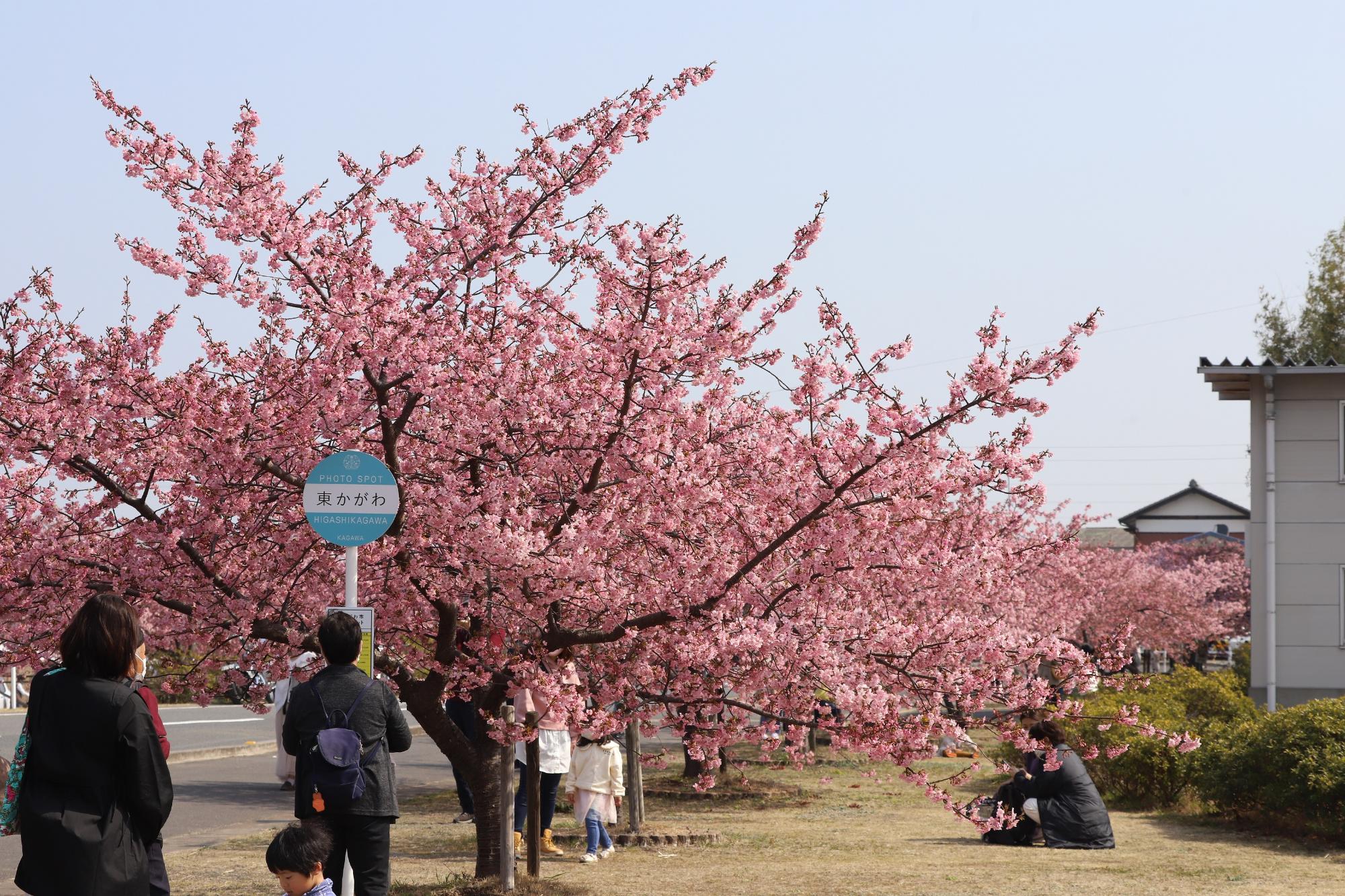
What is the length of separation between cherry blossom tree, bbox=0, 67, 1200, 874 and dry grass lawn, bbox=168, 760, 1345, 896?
1.06 meters

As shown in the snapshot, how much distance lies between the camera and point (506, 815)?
9383 millimetres

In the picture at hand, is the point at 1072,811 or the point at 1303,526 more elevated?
the point at 1303,526

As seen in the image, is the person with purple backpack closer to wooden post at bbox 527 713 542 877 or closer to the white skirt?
wooden post at bbox 527 713 542 877

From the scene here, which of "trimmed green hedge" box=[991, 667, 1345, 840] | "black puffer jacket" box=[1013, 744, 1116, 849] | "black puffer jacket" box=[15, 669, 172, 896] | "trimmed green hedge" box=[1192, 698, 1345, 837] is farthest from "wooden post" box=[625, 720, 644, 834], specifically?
"black puffer jacket" box=[15, 669, 172, 896]

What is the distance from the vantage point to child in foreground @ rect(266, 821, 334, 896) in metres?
5.70

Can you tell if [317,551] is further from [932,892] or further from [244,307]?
[932,892]

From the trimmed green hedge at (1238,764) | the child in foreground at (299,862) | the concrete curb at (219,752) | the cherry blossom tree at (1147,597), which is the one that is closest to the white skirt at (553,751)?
the trimmed green hedge at (1238,764)

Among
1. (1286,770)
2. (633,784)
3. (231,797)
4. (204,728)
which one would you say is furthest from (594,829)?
(204,728)

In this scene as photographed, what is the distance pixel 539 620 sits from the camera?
884 cm

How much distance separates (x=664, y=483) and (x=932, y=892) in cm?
366

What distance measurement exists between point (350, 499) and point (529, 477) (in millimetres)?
1319

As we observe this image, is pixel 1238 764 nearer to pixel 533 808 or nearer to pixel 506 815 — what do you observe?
pixel 533 808

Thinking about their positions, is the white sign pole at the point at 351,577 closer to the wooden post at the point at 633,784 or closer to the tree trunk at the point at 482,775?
the tree trunk at the point at 482,775

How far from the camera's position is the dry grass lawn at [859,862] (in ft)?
32.4
